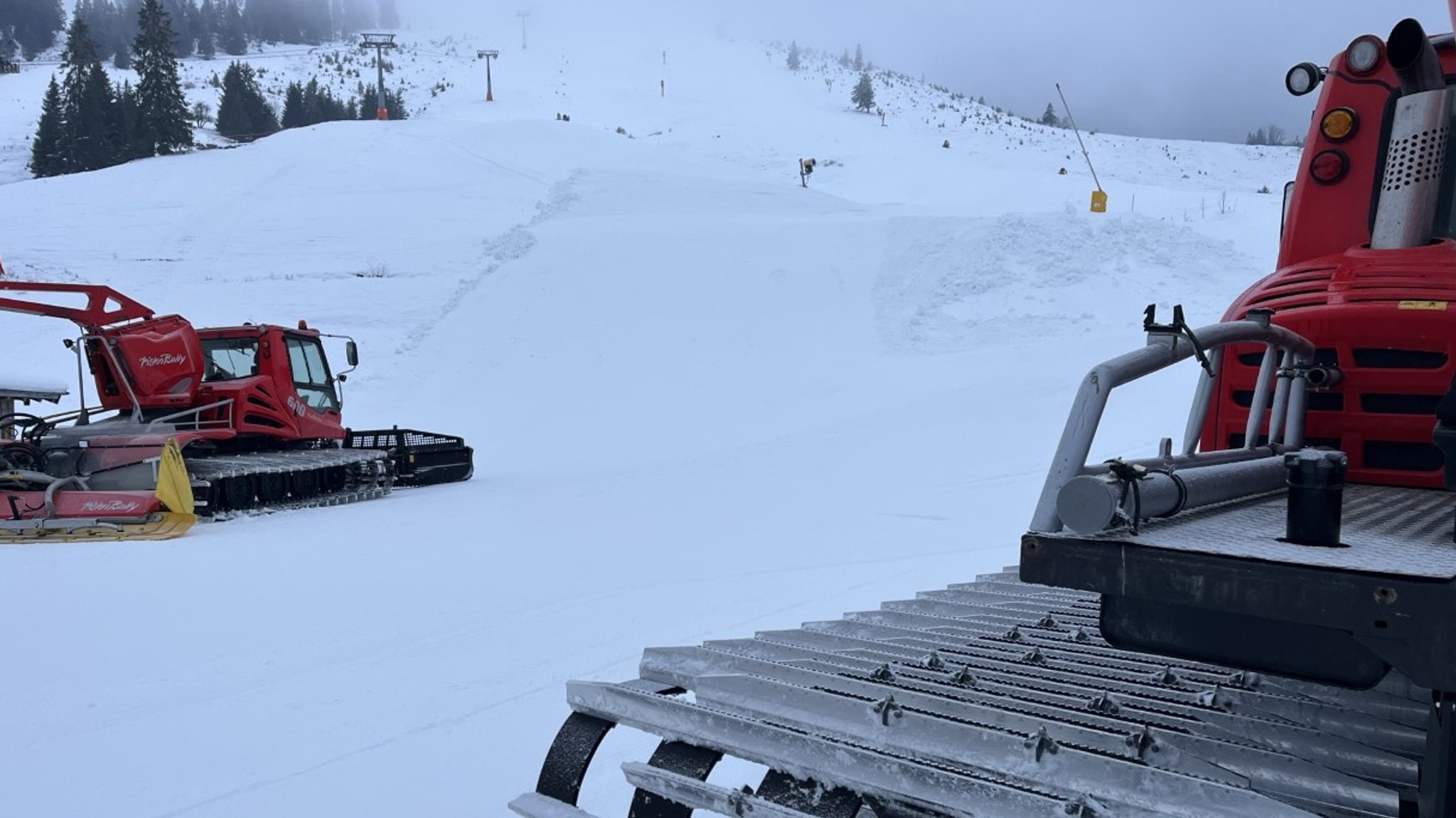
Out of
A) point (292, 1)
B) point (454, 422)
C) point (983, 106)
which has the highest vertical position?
point (292, 1)

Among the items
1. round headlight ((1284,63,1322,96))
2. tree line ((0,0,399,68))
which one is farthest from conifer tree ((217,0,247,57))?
round headlight ((1284,63,1322,96))

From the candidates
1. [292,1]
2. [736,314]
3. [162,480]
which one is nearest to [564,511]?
[162,480]

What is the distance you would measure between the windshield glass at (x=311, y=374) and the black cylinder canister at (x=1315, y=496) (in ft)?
41.2

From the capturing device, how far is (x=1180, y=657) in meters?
2.43

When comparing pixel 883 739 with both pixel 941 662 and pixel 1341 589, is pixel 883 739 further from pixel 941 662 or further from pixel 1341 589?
pixel 1341 589

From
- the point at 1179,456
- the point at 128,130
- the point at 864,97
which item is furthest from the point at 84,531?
the point at 864,97

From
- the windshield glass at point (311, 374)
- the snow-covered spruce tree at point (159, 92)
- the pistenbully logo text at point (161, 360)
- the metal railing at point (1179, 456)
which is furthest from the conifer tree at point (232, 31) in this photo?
the metal railing at point (1179, 456)

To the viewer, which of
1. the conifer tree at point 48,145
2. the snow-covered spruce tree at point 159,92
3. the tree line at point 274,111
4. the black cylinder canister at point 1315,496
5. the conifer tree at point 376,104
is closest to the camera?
the black cylinder canister at point 1315,496

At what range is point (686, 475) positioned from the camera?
Result: 1284 cm

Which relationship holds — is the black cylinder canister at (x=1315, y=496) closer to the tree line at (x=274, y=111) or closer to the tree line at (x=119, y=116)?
the tree line at (x=119, y=116)

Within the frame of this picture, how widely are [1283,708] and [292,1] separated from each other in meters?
178

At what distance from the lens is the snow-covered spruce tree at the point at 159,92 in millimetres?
54625

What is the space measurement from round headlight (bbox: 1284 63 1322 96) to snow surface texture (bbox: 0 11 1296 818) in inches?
146

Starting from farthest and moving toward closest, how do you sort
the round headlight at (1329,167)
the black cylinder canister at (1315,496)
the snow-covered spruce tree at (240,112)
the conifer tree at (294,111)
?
the conifer tree at (294,111) → the snow-covered spruce tree at (240,112) → the round headlight at (1329,167) → the black cylinder canister at (1315,496)
